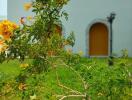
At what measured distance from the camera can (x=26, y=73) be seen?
5.33 m

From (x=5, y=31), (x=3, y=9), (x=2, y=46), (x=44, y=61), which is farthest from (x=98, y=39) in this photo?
(x=5, y=31)

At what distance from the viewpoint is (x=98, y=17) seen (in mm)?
31375

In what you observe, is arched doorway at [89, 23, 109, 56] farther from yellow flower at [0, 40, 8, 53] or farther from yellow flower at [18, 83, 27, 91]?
yellow flower at [0, 40, 8, 53]

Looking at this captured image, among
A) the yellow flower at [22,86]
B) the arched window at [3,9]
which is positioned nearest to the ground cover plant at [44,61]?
the yellow flower at [22,86]

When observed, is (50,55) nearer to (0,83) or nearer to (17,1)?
(0,83)

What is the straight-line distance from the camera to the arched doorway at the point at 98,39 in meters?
31.7

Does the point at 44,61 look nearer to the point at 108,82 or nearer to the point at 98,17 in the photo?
the point at 108,82

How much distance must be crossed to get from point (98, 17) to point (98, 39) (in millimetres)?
1356

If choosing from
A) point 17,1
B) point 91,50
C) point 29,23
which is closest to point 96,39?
point 91,50

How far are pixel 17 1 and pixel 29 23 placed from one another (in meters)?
26.6

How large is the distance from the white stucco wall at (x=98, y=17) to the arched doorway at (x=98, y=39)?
2.09 ft

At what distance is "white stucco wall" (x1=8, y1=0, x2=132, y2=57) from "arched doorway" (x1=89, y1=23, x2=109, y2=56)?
0.64 metres

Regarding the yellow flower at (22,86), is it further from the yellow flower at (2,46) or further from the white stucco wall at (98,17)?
the white stucco wall at (98,17)

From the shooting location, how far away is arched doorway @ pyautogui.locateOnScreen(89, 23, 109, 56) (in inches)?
1249
